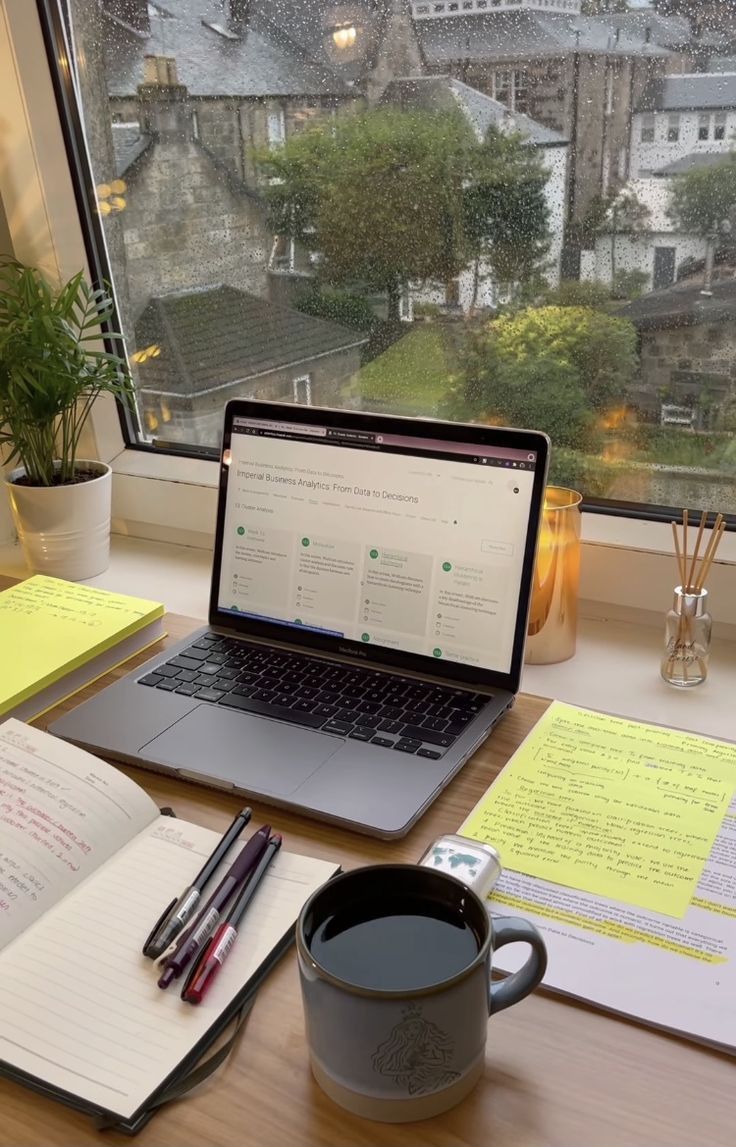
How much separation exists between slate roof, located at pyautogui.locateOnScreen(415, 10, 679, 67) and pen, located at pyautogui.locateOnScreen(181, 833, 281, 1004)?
810 millimetres

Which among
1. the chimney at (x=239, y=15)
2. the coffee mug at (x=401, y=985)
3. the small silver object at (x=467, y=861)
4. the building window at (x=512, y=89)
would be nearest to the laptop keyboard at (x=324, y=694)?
the small silver object at (x=467, y=861)

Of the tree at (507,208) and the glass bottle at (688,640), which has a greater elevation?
the tree at (507,208)

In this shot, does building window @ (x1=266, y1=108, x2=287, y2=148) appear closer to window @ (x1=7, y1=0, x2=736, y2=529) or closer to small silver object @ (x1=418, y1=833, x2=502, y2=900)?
window @ (x1=7, y1=0, x2=736, y2=529)

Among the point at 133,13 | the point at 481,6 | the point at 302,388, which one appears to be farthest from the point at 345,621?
the point at 133,13

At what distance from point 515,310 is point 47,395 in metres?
0.55

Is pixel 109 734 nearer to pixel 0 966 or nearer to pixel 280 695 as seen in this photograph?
pixel 280 695

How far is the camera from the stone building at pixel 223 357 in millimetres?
1266

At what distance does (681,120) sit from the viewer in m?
0.97

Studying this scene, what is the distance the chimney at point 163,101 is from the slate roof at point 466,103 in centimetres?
28

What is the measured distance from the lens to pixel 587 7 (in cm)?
97

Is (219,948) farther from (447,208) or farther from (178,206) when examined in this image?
(178,206)

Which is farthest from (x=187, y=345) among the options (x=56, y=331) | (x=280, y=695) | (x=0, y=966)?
(x=0, y=966)

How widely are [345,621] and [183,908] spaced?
0.37 m

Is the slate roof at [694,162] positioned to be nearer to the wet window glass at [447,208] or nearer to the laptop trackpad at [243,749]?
the wet window glass at [447,208]
